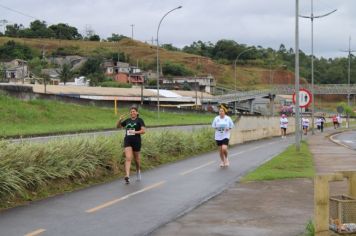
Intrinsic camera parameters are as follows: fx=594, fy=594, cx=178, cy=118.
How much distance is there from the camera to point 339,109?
64062 mm

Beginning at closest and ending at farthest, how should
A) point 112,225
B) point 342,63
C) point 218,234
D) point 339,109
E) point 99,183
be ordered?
point 218,234
point 112,225
point 99,183
point 339,109
point 342,63

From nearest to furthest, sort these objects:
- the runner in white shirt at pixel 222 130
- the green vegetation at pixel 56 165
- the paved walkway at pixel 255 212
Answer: the paved walkway at pixel 255 212, the green vegetation at pixel 56 165, the runner in white shirt at pixel 222 130

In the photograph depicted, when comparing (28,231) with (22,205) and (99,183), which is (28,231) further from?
(99,183)

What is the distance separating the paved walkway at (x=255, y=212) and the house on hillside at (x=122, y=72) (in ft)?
415

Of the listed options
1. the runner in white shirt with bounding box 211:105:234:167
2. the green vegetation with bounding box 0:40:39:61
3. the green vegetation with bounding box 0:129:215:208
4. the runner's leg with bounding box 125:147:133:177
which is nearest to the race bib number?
the runner's leg with bounding box 125:147:133:177

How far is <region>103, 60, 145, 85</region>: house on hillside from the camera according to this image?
141 meters

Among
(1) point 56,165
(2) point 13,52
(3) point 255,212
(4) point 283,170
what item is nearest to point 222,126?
(4) point 283,170

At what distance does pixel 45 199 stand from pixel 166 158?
859cm

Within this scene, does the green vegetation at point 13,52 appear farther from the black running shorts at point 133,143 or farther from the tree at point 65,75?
the black running shorts at point 133,143

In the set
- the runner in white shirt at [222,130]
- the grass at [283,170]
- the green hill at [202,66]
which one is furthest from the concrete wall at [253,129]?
the green hill at [202,66]

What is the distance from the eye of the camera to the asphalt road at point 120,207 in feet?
27.7

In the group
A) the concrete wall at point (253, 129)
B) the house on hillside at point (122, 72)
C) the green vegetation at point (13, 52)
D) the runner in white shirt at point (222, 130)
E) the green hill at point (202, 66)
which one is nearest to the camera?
the runner in white shirt at point (222, 130)

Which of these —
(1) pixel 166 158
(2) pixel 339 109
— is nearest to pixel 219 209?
(1) pixel 166 158

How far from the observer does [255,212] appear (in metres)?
9.58
